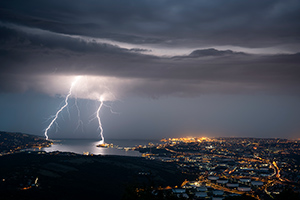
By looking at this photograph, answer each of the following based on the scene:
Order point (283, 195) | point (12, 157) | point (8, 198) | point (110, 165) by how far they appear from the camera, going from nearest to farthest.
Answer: point (283, 195)
point (8, 198)
point (110, 165)
point (12, 157)

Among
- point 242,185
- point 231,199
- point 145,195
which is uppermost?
point 145,195

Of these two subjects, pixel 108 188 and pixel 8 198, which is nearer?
pixel 8 198

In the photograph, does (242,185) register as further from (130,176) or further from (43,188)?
(43,188)

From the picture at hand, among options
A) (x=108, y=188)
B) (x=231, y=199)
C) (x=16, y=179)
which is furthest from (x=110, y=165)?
(x=231, y=199)

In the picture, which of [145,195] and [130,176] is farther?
[130,176]

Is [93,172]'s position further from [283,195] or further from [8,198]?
[283,195]

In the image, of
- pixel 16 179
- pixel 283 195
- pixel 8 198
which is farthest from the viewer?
pixel 16 179

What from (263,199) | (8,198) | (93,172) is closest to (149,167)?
(93,172)

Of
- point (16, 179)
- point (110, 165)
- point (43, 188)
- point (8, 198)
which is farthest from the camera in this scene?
point (110, 165)

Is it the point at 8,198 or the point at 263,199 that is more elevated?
the point at 8,198
